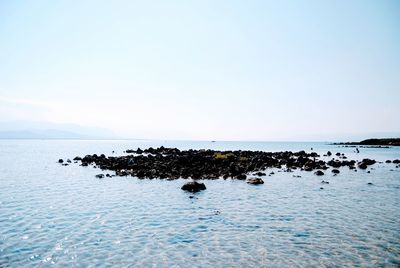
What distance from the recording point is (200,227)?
683 inches

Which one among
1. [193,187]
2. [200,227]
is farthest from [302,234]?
[193,187]

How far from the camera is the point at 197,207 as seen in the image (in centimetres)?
2262

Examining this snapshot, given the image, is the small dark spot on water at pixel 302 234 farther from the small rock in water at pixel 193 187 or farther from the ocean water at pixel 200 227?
the small rock in water at pixel 193 187

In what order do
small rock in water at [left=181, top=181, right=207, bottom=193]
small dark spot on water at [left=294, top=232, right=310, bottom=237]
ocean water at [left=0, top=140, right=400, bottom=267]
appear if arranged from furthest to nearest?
1. small rock in water at [left=181, top=181, right=207, bottom=193]
2. small dark spot on water at [left=294, top=232, right=310, bottom=237]
3. ocean water at [left=0, top=140, right=400, bottom=267]

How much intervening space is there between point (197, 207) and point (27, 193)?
58.5 feet

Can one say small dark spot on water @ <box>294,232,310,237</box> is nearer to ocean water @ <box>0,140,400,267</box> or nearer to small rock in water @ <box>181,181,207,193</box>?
ocean water @ <box>0,140,400,267</box>

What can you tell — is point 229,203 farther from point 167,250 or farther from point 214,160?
point 214,160

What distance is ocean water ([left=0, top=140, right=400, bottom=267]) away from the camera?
42.3ft

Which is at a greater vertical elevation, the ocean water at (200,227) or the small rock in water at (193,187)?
the small rock in water at (193,187)

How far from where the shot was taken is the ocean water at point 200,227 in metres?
12.9

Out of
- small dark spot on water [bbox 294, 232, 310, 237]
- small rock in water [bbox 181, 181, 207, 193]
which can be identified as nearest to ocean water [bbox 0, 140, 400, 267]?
small dark spot on water [bbox 294, 232, 310, 237]

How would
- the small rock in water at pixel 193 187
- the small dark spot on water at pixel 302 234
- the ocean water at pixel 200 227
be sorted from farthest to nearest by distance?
the small rock in water at pixel 193 187, the small dark spot on water at pixel 302 234, the ocean water at pixel 200 227

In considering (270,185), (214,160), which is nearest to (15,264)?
(270,185)

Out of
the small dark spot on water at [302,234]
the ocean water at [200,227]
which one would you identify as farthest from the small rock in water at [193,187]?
the small dark spot on water at [302,234]
